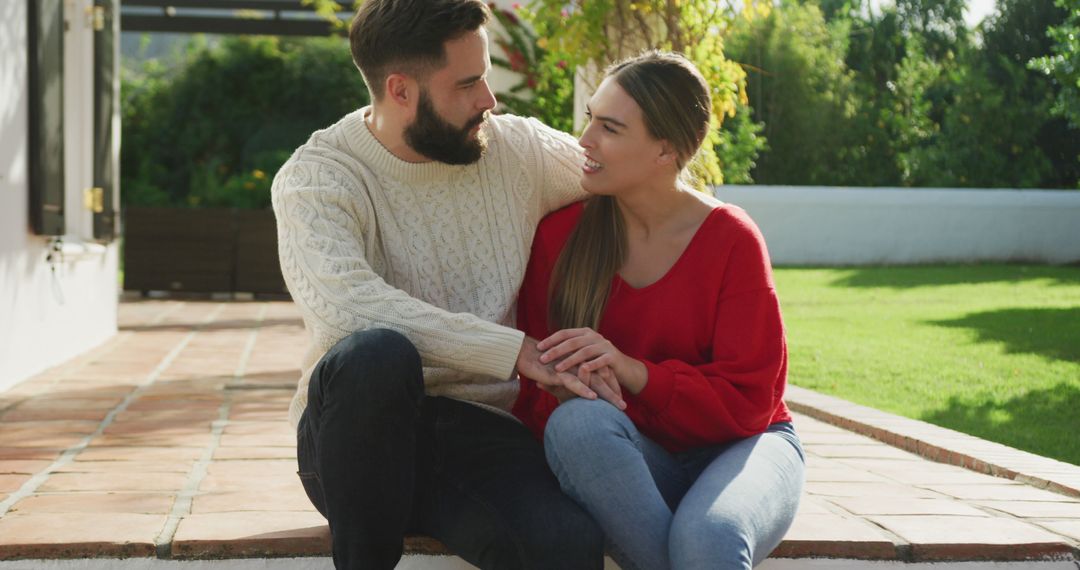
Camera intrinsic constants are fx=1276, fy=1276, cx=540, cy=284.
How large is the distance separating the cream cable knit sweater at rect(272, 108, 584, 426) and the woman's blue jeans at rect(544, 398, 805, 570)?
242 mm

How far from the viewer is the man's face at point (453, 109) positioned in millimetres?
2641

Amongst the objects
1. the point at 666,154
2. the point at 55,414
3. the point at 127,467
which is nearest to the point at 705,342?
the point at 666,154

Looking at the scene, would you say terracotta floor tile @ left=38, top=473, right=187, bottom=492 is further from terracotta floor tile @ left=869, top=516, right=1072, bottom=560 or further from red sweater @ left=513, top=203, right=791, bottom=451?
terracotta floor tile @ left=869, top=516, right=1072, bottom=560

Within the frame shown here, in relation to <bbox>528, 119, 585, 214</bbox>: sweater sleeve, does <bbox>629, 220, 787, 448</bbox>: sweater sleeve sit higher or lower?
lower

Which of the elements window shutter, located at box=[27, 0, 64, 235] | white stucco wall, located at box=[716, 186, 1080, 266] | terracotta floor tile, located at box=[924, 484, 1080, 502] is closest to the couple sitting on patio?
terracotta floor tile, located at box=[924, 484, 1080, 502]

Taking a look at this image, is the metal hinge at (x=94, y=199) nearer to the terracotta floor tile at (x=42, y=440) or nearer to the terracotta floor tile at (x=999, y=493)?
the terracotta floor tile at (x=42, y=440)

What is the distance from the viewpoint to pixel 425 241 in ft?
8.70

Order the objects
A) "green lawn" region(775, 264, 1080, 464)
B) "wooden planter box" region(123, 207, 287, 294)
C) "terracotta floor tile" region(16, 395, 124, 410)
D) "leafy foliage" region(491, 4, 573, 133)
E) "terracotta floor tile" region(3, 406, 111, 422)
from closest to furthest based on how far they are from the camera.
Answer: "terracotta floor tile" region(3, 406, 111, 422)
"terracotta floor tile" region(16, 395, 124, 410)
"green lawn" region(775, 264, 1080, 464)
"leafy foliage" region(491, 4, 573, 133)
"wooden planter box" region(123, 207, 287, 294)

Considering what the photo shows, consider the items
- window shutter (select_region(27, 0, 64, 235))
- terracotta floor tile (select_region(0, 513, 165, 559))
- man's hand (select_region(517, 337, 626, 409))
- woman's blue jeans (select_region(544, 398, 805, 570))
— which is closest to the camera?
woman's blue jeans (select_region(544, 398, 805, 570))

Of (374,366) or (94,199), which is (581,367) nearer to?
(374,366)

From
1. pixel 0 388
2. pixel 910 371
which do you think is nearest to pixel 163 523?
pixel 0 388

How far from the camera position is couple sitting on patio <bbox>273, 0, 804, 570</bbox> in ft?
7.17

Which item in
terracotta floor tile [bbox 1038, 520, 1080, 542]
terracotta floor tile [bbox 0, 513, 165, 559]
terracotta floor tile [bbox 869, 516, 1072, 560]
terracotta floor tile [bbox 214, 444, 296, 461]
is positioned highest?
terracotta floor tile [bbox 869, 516, 1072, 560]

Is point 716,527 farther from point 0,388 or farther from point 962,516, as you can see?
point 0,388
